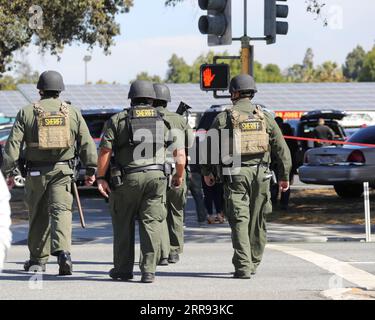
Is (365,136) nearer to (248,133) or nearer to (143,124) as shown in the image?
(248,133)

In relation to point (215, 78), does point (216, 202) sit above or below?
below

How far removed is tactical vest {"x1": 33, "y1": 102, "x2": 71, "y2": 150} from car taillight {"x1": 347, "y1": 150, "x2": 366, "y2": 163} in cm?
1005

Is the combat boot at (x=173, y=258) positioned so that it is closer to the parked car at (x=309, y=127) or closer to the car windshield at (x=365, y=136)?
the car windshield at (x=365, y=136)

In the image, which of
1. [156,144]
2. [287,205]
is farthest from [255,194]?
[287,205]

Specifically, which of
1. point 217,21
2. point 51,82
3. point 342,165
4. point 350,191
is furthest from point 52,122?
point 350,191

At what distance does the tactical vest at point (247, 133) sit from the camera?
413 inches

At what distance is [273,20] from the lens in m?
16.5

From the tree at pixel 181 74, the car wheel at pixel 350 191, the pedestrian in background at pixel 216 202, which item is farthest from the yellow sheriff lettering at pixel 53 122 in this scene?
the tree at pixel 181 74

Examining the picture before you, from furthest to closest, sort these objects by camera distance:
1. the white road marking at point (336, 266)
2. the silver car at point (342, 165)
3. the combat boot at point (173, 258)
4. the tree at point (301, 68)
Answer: the tree at point (301, 68) < the silver car at point (342, 165) < the combat boot at point (173, 258) < the white road marking at point (336, 266)

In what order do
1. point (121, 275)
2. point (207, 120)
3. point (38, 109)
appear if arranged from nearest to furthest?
point (121, 275) → point (38, 109) → point (207, 120)

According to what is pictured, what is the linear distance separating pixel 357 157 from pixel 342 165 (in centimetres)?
31

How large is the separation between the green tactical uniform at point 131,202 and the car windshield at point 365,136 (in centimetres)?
1094

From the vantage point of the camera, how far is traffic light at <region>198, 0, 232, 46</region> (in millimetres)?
16156

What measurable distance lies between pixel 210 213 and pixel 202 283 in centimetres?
742
